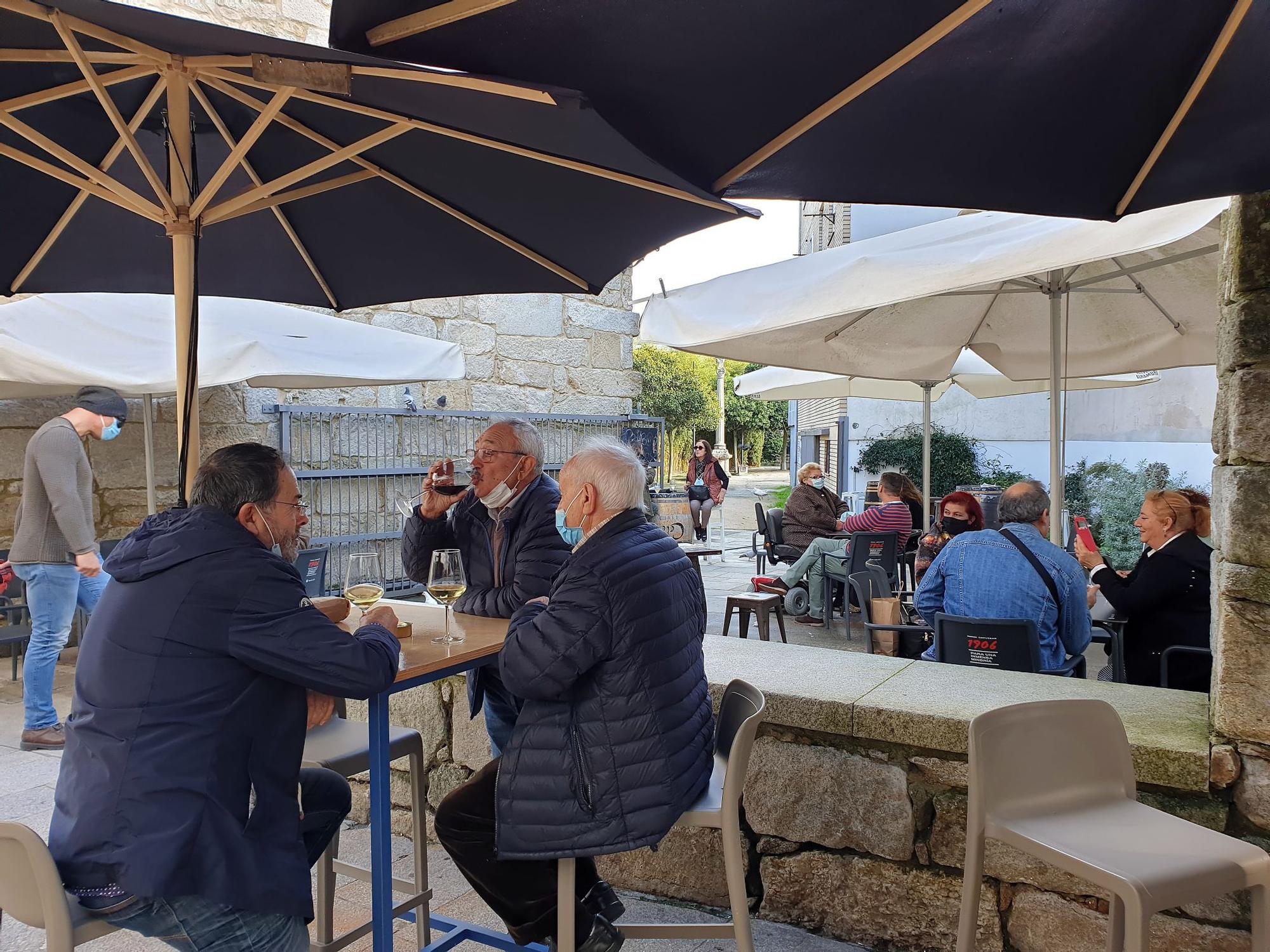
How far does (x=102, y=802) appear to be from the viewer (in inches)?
70.1

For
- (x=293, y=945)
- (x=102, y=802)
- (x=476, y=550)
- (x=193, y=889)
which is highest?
(x=476, y=550)

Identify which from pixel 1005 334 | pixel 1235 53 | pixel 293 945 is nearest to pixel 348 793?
pixel 293 945

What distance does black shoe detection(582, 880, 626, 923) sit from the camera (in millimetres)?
2498

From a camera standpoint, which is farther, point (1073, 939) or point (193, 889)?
point (1073, 939)

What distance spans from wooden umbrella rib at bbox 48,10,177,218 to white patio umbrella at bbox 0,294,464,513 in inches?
102

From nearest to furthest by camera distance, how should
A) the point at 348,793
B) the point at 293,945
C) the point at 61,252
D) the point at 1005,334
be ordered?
1. the point at 293,945
2. the point at 348,793
3. the point at 61,252
4. the point at 1005,334

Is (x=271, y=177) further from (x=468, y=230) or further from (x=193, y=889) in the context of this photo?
(x=193, y=889)

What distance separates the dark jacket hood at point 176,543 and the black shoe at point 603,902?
51.0 inches

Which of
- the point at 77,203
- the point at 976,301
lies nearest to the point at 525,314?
the point at 976,301

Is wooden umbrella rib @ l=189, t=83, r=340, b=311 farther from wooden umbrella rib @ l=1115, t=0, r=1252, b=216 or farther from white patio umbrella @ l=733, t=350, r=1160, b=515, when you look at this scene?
white patio umbrella @ l=733, t=350, r=1160, b=515

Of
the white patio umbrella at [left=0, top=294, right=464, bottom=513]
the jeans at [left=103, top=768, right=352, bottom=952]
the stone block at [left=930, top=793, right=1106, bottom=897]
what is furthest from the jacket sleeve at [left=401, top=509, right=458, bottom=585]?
the white patio umbrella at [left=0, top=294, right=464, bottom=513]

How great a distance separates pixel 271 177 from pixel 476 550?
4.73 ft

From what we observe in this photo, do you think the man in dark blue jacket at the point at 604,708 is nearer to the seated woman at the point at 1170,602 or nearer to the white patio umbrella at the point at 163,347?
the seated woman at the point at 1170,602

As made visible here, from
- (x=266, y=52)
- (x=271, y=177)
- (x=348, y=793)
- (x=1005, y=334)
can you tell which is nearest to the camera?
(x=266, y=52)
